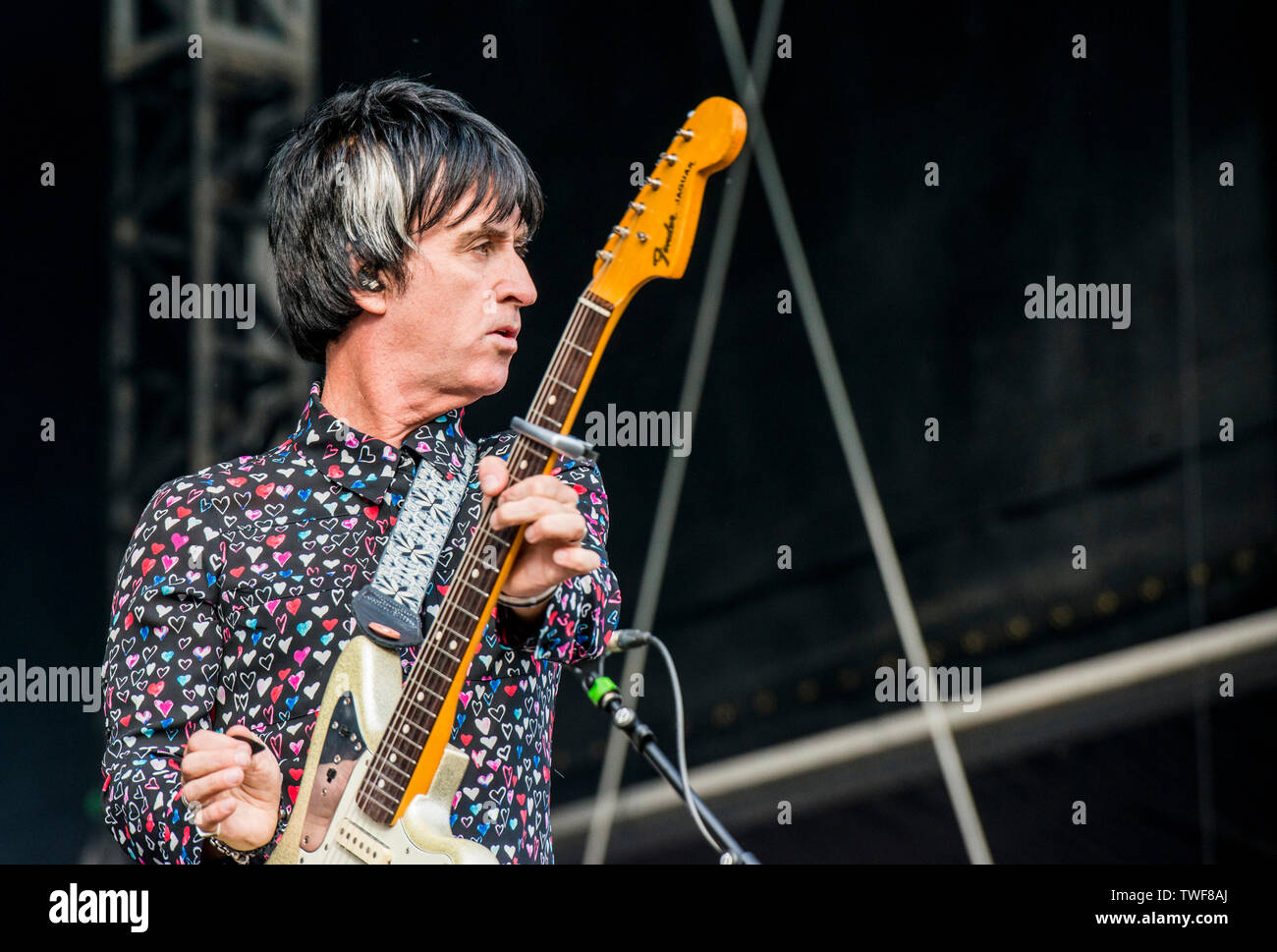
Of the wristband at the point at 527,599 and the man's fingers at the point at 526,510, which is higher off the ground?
the man's fingers at the point at 526,510

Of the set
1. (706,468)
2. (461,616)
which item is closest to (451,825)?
(461,616)

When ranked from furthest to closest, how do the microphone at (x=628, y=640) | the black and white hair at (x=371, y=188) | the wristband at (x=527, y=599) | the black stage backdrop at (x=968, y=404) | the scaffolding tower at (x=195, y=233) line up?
the black stage backdrop at (x=968, y=404) < the scaffolding tower at (x=195, y=233) < the microphone at (x=628, y=640) < the black and white hair at (x=371, y=188) < the wristband at (x=527, y=599)

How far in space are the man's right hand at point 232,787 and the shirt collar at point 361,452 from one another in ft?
1.25

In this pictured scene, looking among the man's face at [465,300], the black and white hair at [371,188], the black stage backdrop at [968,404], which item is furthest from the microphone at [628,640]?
the black stage backdrop at [968,404]

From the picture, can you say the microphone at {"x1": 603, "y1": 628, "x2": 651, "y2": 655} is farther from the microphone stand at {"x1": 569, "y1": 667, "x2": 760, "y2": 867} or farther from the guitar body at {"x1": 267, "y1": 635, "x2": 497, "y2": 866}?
the guitar body at {"x1": 267, "y1": 635, "x2": 497, "y2": 866}

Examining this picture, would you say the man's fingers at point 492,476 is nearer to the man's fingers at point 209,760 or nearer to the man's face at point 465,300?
the man's face at point 465,300

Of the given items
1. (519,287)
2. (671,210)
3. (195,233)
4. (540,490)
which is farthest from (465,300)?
(195,233)

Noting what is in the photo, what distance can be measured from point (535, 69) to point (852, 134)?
91cm

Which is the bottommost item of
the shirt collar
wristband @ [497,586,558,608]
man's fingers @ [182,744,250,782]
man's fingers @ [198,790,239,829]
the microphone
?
man's fingers @ [198,790,239,829]

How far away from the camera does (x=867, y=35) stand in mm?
3934

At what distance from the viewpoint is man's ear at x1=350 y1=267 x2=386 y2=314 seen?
5.94 feet

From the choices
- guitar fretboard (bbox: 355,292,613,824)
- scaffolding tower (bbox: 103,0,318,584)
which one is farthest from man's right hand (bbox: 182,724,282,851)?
scaffolding tower (bbox: 103,0,318,584)

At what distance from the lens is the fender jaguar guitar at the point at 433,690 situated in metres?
1.57

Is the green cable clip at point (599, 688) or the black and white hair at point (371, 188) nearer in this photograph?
the black and white hair at point (371, 188)
